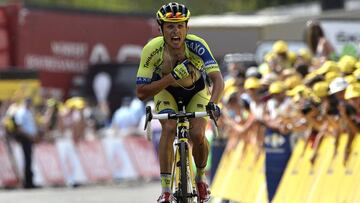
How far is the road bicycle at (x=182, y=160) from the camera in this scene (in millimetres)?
12602

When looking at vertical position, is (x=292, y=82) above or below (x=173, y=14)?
below

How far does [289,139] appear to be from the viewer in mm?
16938

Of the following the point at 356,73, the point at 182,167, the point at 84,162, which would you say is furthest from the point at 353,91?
the point at 84,162

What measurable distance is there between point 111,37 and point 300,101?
812 inches

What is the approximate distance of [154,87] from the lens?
12766 millimetres

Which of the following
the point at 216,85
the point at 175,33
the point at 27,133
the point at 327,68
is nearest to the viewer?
the point at 175,33

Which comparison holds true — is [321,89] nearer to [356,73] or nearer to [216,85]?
[356,73]

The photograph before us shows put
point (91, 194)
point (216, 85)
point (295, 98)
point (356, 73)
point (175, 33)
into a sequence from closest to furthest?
1. point (175, 33)
2. point (216, 85)
3. point (356, 73)
4. point (295, 98)
5. point (91, 194)

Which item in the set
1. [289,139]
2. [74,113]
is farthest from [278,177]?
[74,113]

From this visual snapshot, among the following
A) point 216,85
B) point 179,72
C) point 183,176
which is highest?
point 179,72

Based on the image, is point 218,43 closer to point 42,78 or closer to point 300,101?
point 42,78

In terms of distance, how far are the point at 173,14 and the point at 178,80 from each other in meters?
0.64

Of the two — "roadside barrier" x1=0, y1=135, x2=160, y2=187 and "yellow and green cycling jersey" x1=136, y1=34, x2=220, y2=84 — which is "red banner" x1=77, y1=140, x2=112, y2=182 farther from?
"yellow and green cycling jersey" x1=136, y1=34, x2=220, y2=84

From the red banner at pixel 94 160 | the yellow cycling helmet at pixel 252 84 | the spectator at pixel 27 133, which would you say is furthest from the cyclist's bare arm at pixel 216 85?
the red banner at pixel 94 160
